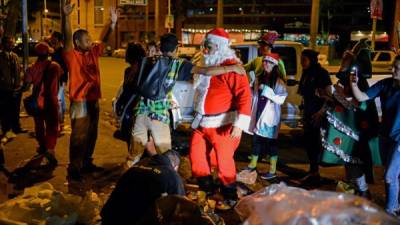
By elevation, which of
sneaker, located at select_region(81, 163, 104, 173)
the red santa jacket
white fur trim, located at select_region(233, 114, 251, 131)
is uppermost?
the red santa jacket

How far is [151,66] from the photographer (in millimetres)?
5582

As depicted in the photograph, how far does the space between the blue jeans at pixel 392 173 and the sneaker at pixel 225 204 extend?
159cm

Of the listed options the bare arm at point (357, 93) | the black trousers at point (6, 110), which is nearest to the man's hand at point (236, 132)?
the bare arm at point (357, 93)

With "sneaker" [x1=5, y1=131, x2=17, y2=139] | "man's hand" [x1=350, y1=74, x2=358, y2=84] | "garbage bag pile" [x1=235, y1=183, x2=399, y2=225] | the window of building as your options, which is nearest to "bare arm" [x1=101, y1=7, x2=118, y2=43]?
"man's hand" [x1=350, y1=74, x2=358, y2=84]

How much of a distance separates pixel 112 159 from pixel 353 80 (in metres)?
4.00

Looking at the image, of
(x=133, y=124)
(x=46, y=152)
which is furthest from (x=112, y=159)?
(x=133, y=124)

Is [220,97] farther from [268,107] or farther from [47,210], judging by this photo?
[47,210]

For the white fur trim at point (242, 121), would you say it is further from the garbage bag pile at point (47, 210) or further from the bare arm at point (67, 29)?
the bare arm at point (67, 29)

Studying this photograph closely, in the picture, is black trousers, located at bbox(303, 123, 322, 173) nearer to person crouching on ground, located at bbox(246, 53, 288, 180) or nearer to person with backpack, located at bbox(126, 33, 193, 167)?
person crouching on ground, located at bbox(246, 53, 288, 180)

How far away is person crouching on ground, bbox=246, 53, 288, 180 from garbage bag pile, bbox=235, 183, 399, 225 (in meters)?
4.08

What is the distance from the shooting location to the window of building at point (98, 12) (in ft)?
190

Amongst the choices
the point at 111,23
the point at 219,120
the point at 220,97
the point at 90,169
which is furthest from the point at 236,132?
the point at 90,169

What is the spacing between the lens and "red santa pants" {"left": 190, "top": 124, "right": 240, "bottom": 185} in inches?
228

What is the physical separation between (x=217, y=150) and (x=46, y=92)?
9.49 ft
